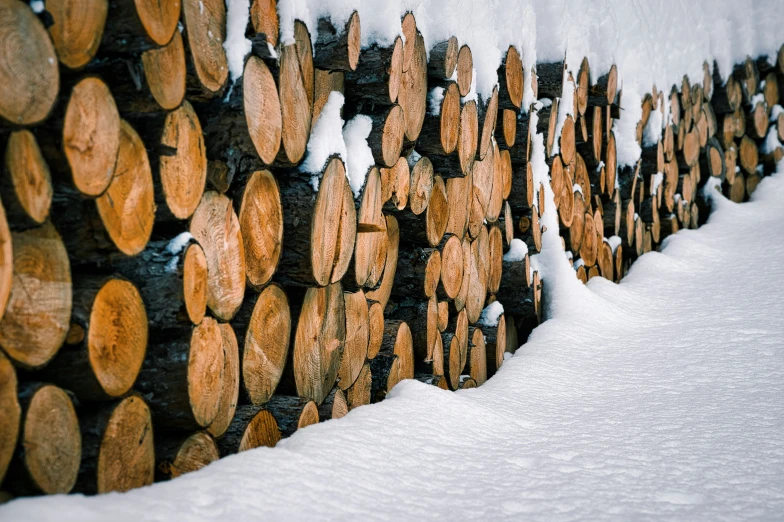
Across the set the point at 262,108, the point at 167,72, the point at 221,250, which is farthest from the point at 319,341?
the point at 167,72

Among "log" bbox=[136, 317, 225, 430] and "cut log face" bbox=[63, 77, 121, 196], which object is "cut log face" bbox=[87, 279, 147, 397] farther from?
"cut log face" bbox=[63, 77, 121, 196]

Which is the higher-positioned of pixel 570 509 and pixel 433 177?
pixel 433 177

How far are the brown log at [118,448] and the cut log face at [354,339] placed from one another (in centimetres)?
87

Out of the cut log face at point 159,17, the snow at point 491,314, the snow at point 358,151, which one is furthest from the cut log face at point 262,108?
the snow at point 491,314

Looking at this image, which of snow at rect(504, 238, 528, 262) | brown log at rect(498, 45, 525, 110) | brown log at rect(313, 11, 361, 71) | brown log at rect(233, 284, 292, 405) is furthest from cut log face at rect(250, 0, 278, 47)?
snow at rect(504, 238, 528, 262)

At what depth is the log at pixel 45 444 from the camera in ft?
3.81

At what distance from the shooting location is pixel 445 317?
309 cm

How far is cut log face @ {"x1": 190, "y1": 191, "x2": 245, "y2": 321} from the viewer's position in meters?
1.59

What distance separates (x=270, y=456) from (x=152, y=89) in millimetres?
827

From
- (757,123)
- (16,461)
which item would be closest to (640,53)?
(757,123)

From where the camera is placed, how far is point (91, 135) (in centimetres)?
124

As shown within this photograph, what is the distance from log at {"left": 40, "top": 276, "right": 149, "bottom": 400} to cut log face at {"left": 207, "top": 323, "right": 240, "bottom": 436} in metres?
0.31

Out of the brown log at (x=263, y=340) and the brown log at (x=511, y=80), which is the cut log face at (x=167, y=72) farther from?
the brown log at (x=511, y=80)

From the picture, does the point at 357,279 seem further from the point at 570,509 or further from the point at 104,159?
the point at 104,159
